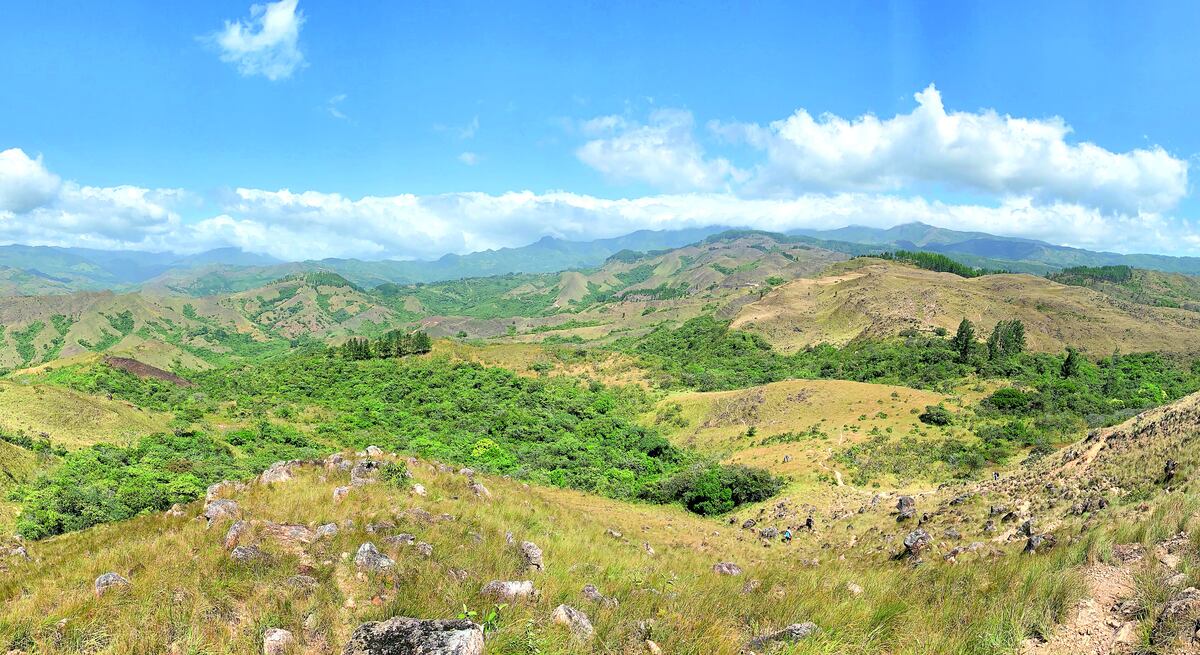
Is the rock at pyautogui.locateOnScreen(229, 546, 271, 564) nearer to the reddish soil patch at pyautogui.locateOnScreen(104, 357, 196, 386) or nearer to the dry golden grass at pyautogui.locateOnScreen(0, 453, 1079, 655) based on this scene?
the dry golden grass at pyautogui.locateOnScreen(0, 453, 1079, 655)

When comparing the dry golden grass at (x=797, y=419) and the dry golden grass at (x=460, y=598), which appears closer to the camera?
the dry golden grass at (x=460, y=598)

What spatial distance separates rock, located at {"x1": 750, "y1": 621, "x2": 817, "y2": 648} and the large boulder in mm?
7655

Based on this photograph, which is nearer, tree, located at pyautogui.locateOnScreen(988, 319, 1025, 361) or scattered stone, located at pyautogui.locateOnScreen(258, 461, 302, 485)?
scattered stone, located at pyautogui.locateOnScreen(258, 461, 302, 485)

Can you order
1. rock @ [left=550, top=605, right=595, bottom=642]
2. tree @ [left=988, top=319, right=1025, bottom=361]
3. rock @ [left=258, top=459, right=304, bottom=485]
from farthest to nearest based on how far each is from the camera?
tree @ [left=988, top=319, right=1025, bottom=361]
rock @ [left=258, top=459, right=304, bottom=485]
rock @ [left=550, top=605, right=595, bottom=642]

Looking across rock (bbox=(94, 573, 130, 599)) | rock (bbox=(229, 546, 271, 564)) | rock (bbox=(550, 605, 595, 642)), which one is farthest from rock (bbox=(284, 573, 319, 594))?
rock (bbox=(550, 605, 595, 642))

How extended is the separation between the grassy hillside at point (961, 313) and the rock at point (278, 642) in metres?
104

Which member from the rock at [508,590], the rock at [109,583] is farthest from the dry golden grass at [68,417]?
the rock at [508,590]

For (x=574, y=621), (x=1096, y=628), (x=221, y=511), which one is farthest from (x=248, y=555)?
(x=1096, y=628)

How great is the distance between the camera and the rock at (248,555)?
7.12 meters

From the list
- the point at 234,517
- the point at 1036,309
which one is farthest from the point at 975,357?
the point at 234,517

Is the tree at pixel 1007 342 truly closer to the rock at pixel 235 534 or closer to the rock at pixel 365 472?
the rock at pixel 365 472

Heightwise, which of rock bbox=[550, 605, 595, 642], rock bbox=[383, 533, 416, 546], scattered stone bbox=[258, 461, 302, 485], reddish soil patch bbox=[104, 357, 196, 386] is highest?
rock bbox=[550, 605, 595, 642]

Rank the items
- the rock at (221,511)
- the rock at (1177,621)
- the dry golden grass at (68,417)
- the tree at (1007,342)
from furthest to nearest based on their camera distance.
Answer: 1. the tree at (1007,342)
2. the dry golden grass at (68,417)
3. the rock at (221,511)
4. the rock at (1177,621)

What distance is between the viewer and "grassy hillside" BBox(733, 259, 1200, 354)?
85812 millimetres
